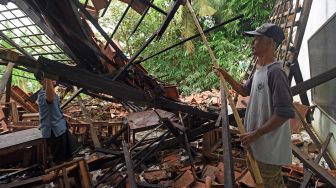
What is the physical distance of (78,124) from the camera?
620cm

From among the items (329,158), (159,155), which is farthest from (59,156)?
(329,158)

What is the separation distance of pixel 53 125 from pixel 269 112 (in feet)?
11.7

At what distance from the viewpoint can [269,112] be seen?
7.91 feet

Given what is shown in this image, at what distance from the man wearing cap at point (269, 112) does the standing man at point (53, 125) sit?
3112 millimetres

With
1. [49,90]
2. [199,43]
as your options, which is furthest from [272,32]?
[199,43]

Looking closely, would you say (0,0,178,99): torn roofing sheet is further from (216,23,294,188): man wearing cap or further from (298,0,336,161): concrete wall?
(298,0,336,161): concrete wall

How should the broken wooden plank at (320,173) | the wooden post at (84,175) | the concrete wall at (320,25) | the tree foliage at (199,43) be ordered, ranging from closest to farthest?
the broken wooden plank at (320,173)
the wooden post at (84,175)
the concrete wall at (320,25)
the tree foliage at (199,43)

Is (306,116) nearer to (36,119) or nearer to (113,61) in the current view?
(113,61)

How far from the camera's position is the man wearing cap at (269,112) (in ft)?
7.38

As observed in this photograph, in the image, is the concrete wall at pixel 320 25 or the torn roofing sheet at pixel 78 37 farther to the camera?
the concrete wall at pixel 320 25

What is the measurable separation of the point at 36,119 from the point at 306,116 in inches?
219

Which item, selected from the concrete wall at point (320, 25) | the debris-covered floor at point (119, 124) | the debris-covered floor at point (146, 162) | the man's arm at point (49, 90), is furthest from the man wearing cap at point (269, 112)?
the man's arm at point (49, 90)

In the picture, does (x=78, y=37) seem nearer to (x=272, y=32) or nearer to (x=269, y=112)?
(x=272, y=32)

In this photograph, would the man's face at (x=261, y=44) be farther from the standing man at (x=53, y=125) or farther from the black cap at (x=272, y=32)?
the standing man at (x=53, y=125)
